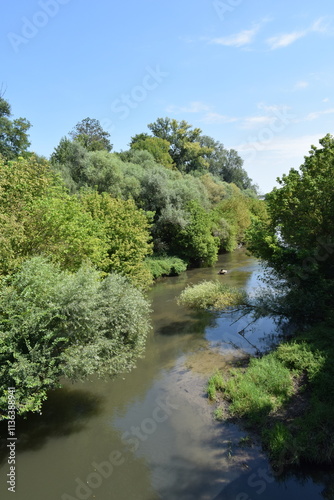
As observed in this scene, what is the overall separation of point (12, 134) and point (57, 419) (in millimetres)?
40240

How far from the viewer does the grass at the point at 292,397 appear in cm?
1095

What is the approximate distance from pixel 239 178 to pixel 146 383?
91.4 meters

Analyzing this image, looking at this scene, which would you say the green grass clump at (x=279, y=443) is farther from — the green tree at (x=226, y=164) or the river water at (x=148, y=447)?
the green tree at (x=226, y=164)

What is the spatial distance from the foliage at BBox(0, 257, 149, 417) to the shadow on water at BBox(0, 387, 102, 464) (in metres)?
1.45

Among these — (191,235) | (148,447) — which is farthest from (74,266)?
(191,235)

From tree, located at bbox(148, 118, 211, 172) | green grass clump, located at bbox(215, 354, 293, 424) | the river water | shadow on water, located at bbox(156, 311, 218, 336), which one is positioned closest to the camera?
the river water

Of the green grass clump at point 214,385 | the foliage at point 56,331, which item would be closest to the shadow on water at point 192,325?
the green grass clump at point 214,385

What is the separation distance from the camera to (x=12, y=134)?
145 ft

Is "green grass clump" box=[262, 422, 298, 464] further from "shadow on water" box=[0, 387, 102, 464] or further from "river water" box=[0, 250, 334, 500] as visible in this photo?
"shadow on water" box=[0, 387, 102, 464]

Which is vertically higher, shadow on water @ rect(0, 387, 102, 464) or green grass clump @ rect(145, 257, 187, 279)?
green grass clump @ rect(145, 257, 187, 279)

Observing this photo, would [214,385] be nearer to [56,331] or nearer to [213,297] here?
[56,331]

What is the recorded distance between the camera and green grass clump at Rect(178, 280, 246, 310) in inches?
874

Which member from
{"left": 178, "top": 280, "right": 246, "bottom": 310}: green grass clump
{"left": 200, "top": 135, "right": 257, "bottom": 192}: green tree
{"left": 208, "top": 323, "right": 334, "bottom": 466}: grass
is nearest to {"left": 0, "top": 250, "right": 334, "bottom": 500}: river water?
{"left": 208, "top": 323, "right": 334, "bottom": 466}: grass

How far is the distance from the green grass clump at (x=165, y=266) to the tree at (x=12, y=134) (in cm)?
2272
